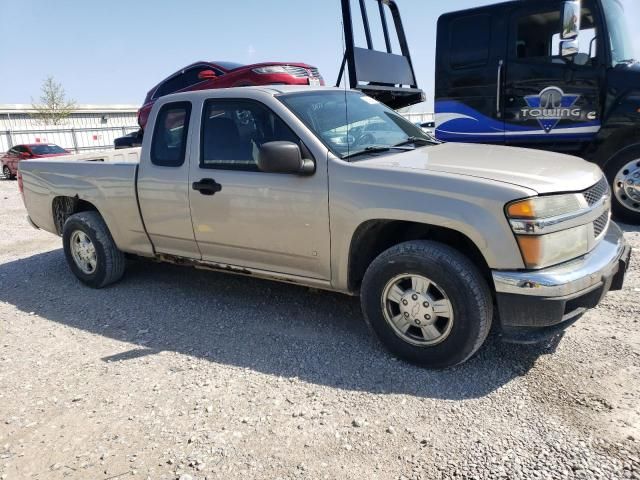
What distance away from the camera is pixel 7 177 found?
19.7 m

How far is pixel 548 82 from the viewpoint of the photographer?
21.1 feet

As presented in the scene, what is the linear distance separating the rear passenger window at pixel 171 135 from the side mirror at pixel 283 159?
3.62ft

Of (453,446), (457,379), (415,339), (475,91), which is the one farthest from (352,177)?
(475,91)

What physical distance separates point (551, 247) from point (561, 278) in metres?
0.18

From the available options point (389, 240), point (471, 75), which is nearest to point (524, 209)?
point (389, 240)

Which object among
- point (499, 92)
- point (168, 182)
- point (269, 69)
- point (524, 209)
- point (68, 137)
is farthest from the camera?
point (68, 137)

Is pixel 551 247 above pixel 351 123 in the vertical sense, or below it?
below

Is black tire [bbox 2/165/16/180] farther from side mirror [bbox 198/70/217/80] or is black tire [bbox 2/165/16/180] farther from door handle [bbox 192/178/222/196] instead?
door handle [bbox 192/178/222/196]

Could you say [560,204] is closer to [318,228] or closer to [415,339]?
[415,339]

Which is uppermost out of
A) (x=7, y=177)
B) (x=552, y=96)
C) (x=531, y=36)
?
(x=531, y=36)

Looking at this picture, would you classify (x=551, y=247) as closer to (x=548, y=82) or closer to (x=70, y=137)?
(x=548, y=82)

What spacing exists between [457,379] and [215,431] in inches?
58.2

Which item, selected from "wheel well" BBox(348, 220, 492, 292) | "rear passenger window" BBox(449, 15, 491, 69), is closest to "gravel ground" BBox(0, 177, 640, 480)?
"wheel well" BBox(348, 220, 492, 292)

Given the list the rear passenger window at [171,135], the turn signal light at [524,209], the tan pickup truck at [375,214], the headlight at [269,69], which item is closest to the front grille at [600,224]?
the tan pickup truck at [375,214]
